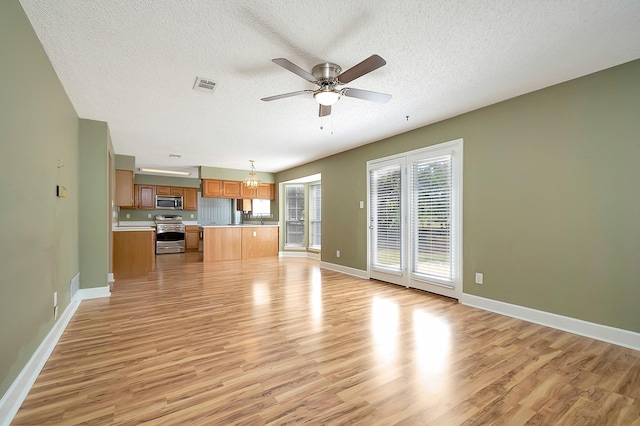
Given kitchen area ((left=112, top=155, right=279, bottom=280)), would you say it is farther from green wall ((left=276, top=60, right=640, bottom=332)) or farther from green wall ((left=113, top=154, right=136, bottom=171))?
green wall ((left=276, top=60, right=640, bottom=332))

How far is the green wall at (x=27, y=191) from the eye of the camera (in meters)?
1.69

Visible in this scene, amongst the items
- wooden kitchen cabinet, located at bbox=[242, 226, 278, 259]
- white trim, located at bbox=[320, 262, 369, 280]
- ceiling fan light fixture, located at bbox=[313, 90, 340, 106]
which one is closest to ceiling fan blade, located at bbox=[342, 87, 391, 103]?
ceiling fan light fixture, located at bbox=[313, 90, 340, 106]

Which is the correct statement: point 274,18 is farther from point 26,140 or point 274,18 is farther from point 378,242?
point 378,242

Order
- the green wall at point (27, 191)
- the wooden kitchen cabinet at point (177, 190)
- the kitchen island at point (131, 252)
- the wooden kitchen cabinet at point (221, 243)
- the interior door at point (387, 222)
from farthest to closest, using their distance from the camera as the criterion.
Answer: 1. the wooden kitchen cabinet at point (177, 190)
2. the wooden kitchen cabinet at point (221, 243)
3. the kitchen island at point (131, 252)
4. the interior door at point (387, 222)
5. the green wall at point (27, 191)

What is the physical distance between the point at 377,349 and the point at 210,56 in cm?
289

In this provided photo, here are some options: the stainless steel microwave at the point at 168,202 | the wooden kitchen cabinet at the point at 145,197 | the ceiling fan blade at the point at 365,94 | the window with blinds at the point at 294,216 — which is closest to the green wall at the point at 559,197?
the ceiling fan blade at the point at 365,94

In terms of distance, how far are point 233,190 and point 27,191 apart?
6267 millimetres

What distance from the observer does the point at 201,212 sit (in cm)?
1018

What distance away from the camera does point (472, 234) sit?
3676mm

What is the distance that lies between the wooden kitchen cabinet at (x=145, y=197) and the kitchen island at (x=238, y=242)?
271 cm

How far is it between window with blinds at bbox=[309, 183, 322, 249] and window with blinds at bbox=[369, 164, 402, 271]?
9.46 feet

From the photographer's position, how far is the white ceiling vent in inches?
113

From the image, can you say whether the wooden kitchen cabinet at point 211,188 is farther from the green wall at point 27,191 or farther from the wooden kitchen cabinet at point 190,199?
the green wall at point 27,191

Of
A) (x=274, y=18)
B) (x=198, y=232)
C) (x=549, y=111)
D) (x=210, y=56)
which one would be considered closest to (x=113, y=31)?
(x=210, y=56)
